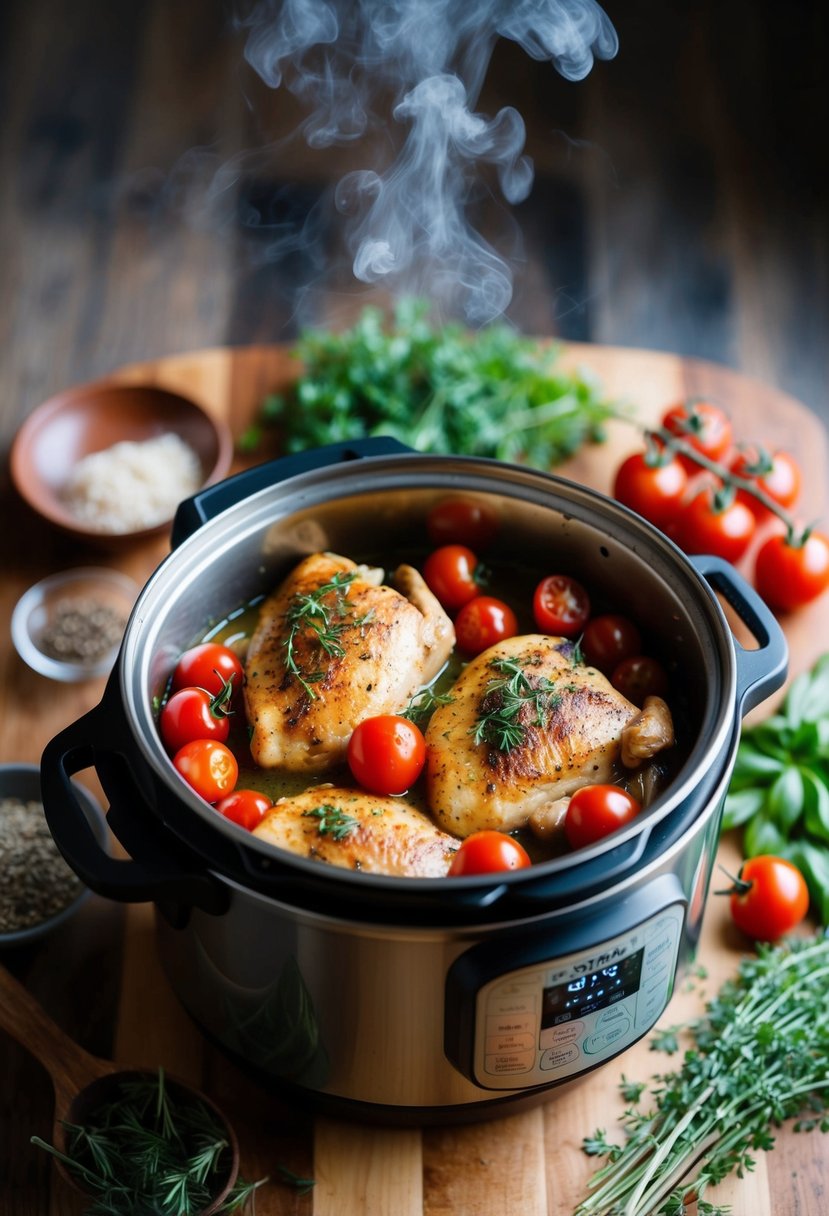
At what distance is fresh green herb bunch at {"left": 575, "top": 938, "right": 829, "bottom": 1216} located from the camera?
2.22 meters

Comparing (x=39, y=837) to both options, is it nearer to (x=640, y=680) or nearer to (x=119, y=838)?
(x=119, y=838)

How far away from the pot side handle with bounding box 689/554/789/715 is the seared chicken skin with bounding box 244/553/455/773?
0.55 meters

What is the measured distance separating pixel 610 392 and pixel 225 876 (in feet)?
7.24

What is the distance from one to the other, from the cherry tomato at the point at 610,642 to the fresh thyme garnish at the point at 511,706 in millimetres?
245

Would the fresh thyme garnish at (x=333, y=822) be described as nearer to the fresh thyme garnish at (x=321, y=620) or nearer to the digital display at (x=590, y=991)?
the fresh thyme garnish at (x=321, y=620)

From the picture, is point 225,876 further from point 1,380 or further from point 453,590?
point 1,380

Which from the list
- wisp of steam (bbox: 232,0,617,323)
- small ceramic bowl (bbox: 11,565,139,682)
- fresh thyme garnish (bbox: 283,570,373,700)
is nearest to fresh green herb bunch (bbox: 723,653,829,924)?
fresh thyme garnish (bbox: 283,570,373,700)

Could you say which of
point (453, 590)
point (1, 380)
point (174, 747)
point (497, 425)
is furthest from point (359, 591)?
point (1, 380)

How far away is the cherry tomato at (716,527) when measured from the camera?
3215 mm

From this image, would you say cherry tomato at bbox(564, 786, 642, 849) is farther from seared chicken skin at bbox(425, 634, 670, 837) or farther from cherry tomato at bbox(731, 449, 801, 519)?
cherry tomato at bbox(731, 449, 801, 519)

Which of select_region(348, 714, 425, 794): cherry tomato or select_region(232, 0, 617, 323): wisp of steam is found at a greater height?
select_region(232, 0, 617, 323): wisp of steam

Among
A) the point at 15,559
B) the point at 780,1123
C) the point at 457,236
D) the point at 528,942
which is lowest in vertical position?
the point at 780,1123

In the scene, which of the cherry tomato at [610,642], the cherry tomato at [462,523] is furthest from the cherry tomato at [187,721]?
the cherry tomato at [610,642]

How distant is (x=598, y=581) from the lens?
259cm
